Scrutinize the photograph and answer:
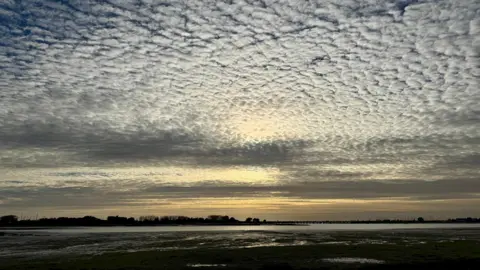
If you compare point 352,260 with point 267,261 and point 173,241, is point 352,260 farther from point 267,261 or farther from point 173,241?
point 173,241

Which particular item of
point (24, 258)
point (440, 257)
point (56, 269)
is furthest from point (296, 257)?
point (24, 258)

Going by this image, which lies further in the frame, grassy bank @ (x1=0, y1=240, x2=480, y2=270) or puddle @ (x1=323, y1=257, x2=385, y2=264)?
puddle @ (x1=323, y1=257, x2=385, y2=264)

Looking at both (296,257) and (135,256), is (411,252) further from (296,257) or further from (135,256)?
(135,256)

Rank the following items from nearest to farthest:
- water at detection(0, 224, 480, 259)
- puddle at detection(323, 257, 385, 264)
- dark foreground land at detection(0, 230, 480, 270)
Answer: dark foreground land at detection(0, 230, 480, 270)
puddle at detection(323, 257, 385, 264)
water at detection(0, 224, 480, 259)

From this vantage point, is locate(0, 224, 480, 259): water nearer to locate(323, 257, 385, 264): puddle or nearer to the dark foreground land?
the dark foreground land

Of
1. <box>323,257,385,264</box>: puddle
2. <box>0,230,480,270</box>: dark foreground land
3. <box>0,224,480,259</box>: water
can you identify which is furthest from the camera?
<box>0,224,480,259</box>: water

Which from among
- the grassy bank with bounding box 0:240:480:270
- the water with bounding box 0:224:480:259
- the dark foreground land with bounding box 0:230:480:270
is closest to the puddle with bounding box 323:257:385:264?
the dark foreground land with bounding box 0:230:480:270

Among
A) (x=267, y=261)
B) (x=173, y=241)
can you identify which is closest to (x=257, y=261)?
(x=267, y=261)

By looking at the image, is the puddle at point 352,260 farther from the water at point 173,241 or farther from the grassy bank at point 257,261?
the water at point 173,241

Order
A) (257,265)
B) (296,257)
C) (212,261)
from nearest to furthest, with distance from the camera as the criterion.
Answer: (257,265) < (212,261) < (296,257)

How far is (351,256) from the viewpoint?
148 feet

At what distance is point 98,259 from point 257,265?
52.2ft

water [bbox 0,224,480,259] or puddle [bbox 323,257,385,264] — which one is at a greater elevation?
water [bbox 0,224,480,259]

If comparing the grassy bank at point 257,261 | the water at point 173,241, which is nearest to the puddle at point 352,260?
the grassy bank at point 257,261
